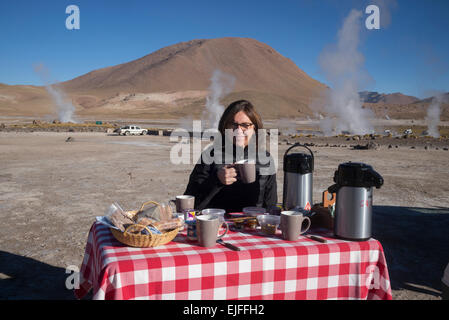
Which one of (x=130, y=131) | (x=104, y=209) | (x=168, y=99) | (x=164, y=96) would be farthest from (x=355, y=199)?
(x=164, y=96)

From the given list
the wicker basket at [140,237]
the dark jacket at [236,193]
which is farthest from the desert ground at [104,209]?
the wicker basket at [140,237]

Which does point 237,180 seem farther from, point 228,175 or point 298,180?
point 298,180

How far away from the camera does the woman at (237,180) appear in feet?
10.6

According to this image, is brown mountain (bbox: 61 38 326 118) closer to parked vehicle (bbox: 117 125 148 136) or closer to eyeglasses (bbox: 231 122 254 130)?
parked vehicle (bbox: 117 125 148 136)

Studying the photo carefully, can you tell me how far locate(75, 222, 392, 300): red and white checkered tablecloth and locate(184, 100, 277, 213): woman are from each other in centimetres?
100

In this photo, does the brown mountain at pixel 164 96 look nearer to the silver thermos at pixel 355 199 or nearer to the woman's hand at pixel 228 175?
the woman's hand at pixel 228 175

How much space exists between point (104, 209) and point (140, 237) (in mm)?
5182

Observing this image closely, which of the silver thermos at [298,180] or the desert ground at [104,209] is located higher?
the silver thermos at [298,180]

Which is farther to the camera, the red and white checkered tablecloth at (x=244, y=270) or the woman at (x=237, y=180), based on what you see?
the woman at (x=237, y=180)

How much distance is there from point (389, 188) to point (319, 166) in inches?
163

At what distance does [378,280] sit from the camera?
213 centimetres

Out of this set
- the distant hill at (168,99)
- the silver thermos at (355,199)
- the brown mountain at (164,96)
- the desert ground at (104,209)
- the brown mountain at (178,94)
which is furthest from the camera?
the brown mountain at (178,94)

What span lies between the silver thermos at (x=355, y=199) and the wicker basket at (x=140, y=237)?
0.99 m

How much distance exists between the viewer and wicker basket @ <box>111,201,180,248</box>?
1.92 metres
